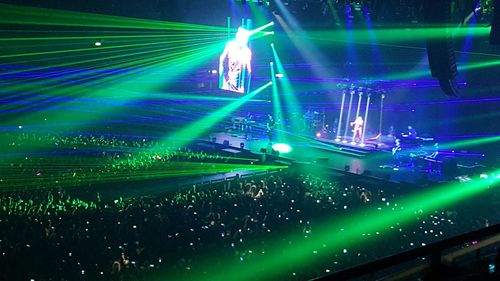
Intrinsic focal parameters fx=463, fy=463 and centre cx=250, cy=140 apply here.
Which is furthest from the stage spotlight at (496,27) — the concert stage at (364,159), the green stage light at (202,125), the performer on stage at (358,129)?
the performer on stage at (358,129)

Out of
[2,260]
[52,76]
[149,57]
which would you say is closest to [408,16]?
[2,260]

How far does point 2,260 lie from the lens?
5148mm

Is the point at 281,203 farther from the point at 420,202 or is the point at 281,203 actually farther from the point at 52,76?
the point at 52,76

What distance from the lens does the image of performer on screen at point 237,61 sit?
56.5 feet

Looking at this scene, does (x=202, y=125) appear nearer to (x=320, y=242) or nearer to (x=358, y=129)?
(x=358, y=129)

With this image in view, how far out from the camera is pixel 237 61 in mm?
17578

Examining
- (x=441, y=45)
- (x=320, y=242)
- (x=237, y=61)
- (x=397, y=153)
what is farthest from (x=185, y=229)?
(x=237, y=61)

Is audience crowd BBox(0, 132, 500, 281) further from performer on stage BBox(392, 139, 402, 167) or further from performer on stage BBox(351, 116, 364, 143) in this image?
performer on stage BBox(351, 116, 364, 143)

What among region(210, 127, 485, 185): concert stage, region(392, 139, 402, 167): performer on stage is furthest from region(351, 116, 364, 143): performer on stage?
region(392, 139, 402, 167): performer on stage

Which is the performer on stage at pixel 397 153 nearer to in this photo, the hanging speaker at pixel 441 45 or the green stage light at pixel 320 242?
the green stage light at pixel 320 242

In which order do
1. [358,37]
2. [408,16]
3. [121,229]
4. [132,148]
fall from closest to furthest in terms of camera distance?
1. [121,229]
2. [408,16]
3. [132,148]
4. [358,37]

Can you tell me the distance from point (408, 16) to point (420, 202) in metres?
3.77

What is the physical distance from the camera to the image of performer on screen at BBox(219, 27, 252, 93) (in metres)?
17.2

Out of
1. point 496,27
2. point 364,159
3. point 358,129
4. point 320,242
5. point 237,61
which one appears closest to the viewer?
point 496,27
